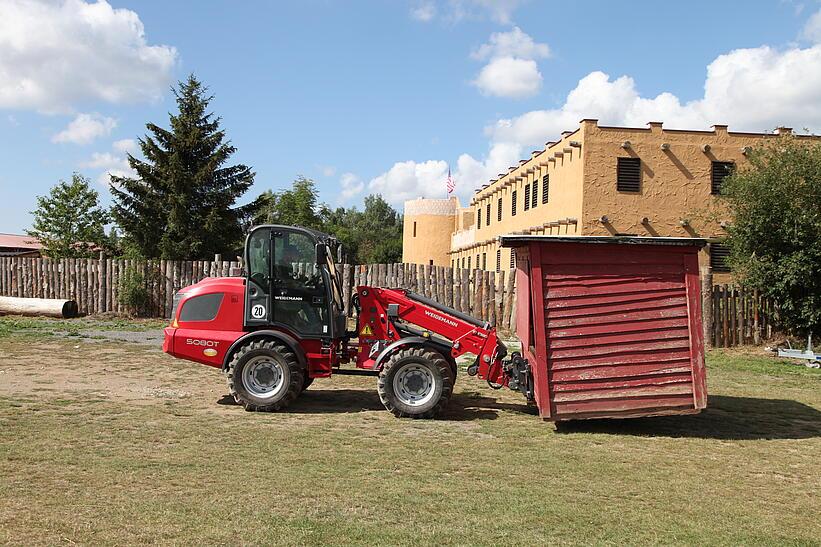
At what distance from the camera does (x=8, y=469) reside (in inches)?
274

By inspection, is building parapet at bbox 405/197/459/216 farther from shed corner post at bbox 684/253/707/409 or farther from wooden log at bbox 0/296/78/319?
shed corner post at bbox 684/253/707/409

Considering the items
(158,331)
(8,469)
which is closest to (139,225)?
(158,331)

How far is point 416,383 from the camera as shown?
1009 cm

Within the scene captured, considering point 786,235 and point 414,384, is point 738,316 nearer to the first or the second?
point 786,235

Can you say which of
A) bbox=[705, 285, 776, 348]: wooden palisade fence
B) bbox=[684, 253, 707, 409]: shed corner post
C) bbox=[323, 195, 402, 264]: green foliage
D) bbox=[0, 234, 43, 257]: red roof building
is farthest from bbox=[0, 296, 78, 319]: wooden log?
bbox=[323, 195, 402, 264]: green foliage


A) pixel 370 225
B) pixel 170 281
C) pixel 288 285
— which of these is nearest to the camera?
pixel 288 285

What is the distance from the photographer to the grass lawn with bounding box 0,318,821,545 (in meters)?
5.66

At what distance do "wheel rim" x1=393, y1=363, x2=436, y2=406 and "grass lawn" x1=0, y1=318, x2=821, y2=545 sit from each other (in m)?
0.39

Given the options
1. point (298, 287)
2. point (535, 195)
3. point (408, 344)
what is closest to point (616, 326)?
point (408, 344)

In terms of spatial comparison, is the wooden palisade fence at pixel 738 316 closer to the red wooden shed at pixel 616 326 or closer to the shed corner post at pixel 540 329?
the red wooden shed at pixel 616 326

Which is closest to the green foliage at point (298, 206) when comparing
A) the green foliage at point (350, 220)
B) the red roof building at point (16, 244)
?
the green foliage at point (350, 220)

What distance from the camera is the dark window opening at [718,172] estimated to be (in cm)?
2538

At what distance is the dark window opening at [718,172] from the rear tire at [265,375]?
19700 millimetres

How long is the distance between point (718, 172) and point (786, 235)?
7284mm
